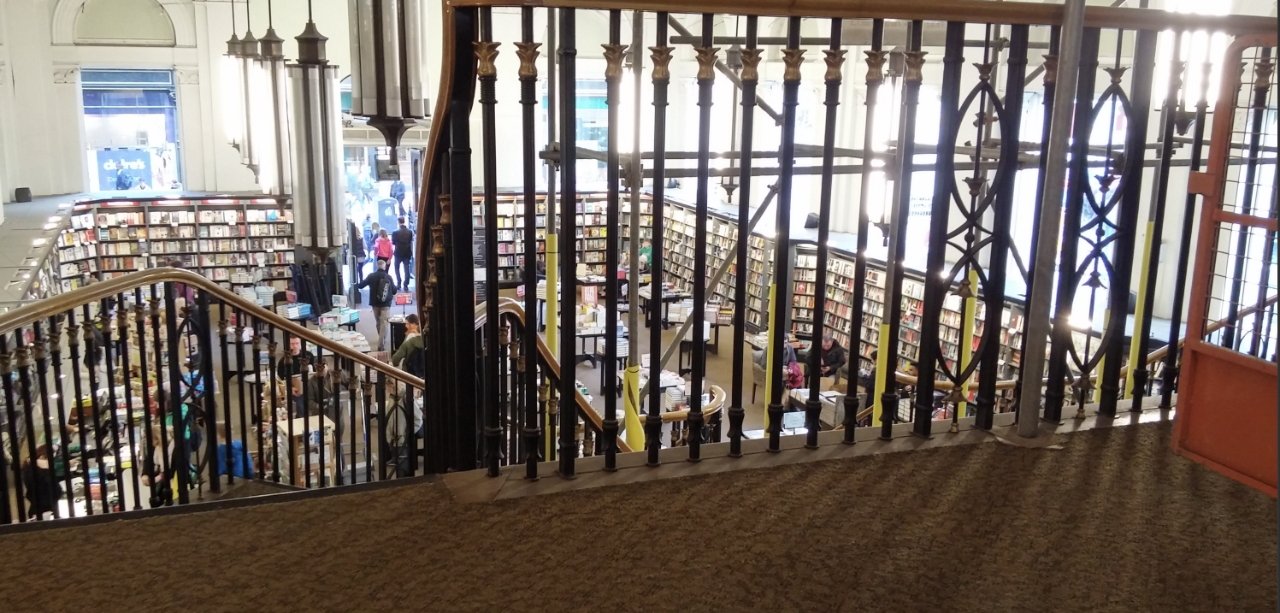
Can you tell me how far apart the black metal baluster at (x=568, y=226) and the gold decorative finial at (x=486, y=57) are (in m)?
0.12

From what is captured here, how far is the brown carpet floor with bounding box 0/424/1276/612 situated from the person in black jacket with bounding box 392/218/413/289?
13158 mm

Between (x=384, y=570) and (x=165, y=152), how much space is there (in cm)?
1661

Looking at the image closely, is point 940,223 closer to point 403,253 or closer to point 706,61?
point 706,61

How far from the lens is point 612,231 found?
188 centimetres

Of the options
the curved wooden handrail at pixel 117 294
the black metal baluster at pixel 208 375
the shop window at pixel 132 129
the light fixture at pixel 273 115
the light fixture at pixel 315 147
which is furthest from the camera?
the shop window at pixel 132 129

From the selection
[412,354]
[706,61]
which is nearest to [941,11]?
[706,61]

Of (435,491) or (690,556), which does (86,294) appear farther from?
(690,556)

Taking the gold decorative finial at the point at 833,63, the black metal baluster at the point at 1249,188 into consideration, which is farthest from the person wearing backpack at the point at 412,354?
the black metal baluster at the point at 1249,188

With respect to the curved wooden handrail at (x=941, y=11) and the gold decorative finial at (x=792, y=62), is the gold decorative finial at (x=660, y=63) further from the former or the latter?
the gold decorative finial at (x=792, y=62)

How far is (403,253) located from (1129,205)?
527 inches

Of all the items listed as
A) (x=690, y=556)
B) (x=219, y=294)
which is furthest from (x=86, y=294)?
(x=690, y=556)

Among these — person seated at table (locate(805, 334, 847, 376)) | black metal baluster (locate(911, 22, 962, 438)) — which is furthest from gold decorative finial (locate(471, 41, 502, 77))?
person seated at table (locate(805, 334, 847, 376))

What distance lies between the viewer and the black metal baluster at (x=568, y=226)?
172cm

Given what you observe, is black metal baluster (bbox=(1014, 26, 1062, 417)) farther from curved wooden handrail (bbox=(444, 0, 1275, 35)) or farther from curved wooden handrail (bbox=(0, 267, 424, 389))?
curved wooden handrail (bbox=(0, 267, 424, 389))
